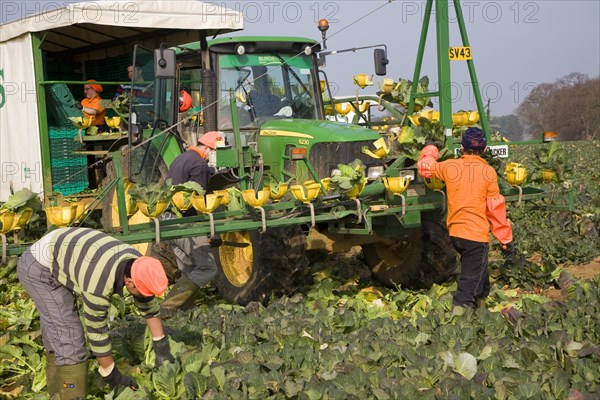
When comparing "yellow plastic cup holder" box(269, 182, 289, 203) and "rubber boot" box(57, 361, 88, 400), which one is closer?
"rubber boot" box(57, 361, 88, 400)

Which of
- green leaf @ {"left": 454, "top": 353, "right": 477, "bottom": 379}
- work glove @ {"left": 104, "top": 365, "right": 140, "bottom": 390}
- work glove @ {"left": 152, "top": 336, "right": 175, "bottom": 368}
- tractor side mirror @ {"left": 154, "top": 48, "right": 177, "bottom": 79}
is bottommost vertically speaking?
work glove @ {"left": 104, "top": 365, "right": 140, "bottom": 390}

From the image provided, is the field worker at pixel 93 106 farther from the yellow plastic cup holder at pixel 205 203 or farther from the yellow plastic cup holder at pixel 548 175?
the yellow plastic cup holder at pixel 548 175

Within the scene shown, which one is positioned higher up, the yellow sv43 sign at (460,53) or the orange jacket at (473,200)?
the yellow sv43 sign at (460,53)

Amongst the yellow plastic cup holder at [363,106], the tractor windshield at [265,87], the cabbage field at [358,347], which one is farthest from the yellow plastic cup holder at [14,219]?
the yellow plastic cup holder at [363,106]

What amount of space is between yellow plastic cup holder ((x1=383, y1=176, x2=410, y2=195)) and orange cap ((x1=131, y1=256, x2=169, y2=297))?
2.81 m

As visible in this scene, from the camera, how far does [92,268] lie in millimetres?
4242

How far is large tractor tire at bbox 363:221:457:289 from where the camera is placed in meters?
7.22

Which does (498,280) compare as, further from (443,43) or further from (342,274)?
(443,43)

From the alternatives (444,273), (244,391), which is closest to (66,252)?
(244,391)

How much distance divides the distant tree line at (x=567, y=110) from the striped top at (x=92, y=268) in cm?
6196

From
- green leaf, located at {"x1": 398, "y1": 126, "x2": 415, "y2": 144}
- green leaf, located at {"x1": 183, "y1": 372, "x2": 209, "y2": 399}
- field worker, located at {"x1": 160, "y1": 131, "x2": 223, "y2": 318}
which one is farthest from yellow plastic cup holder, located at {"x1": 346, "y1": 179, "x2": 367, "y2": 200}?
green leaf, located at {"x1": 183, "y1": 372, "x2": 209, "y2": 399}

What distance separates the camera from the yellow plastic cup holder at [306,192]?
603 cm

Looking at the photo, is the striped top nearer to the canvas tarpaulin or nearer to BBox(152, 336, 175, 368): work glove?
BBox(152, 336, 175, 368): work glove

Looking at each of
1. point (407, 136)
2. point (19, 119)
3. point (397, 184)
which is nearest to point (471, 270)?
point (397, 184)
